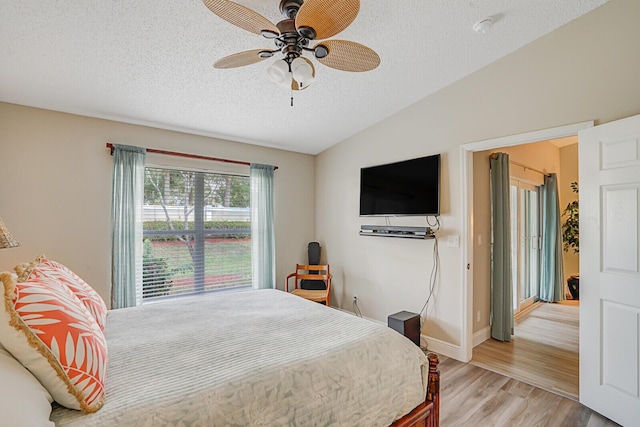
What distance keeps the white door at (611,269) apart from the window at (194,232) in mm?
3430

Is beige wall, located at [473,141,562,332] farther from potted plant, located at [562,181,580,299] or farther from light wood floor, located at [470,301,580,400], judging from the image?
potted plant, located at [562,181,580,299]

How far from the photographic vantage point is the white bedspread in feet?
3.56

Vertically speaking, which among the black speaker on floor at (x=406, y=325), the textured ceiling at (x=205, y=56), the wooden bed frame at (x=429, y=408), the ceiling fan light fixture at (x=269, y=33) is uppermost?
the textured ceiling at (x=205, y=56)

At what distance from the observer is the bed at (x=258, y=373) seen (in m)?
1.09

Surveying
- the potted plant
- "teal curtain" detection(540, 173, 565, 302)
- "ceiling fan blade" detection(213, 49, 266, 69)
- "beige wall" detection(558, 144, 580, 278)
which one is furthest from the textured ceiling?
"beige wall" detection(558, 144, 580, 278)

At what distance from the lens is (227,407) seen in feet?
3.68

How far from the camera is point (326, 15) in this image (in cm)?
145

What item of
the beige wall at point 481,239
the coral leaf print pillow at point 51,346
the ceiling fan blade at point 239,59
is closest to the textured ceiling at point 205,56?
the ceiling fan blade at point 239,59

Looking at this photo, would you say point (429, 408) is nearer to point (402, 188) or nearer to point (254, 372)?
point (254, 372)

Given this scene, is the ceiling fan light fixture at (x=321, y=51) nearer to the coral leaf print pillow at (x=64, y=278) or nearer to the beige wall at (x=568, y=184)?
the coral leaf print pillow at (x=64, y=278)

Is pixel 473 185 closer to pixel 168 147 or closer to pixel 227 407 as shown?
pixel 227 407

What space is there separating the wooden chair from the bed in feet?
6.43

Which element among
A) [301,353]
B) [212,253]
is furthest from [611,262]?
[212,253]

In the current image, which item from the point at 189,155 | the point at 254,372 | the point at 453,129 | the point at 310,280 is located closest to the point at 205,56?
the point at 189,155
